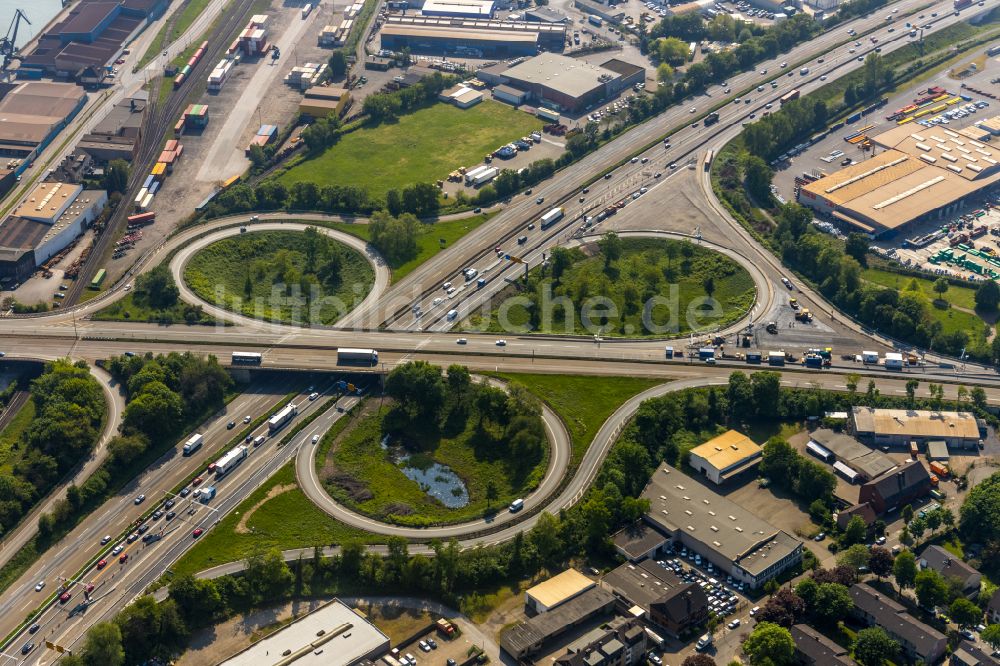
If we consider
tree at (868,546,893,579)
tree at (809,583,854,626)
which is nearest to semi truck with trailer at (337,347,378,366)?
tree at (809,583,854,626)

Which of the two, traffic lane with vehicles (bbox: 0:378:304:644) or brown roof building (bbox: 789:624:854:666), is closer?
brown roof building (bbox: 789:624:854:666)

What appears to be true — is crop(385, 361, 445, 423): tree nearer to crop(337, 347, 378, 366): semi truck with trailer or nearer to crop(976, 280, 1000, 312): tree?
crop(337, 347, 378, 366): semi truck with trailer

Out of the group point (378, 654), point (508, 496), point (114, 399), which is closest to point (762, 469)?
point (508, 496)

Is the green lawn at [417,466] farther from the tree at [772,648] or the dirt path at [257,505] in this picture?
the tree at [772,648]

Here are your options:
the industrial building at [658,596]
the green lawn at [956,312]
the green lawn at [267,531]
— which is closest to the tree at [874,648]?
the industrial building at [658,596]

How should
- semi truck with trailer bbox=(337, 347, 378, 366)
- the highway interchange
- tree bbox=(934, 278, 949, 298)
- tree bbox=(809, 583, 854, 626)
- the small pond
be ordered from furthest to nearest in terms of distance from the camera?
tree bbox=(934, 278, 949, 298), semi truck with trailer bbox=(337, 347, 378, 366), the small pond, the highway interchange, tree bbox=(809, 583, 854, 626)

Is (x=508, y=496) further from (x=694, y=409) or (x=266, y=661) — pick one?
(x=266, y=661)

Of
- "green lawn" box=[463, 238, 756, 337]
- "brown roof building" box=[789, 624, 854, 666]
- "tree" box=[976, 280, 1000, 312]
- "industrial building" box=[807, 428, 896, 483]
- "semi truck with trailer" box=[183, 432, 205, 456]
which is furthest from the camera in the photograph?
"tree" box=[976, 280, 1000, 312]
